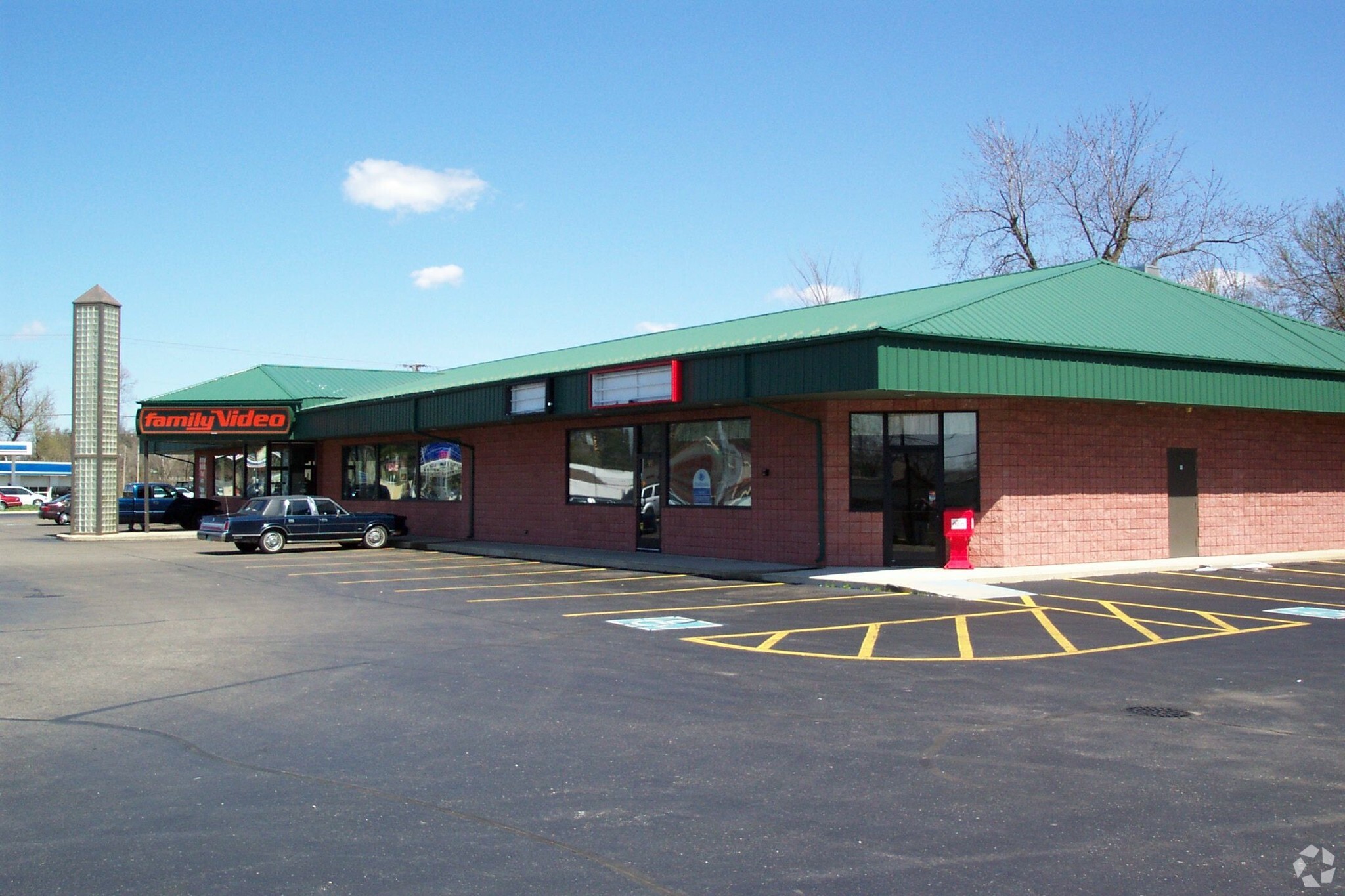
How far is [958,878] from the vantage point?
5.16 meters

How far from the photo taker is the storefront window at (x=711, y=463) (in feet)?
74.8

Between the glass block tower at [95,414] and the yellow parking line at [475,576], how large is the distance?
21.3 metres

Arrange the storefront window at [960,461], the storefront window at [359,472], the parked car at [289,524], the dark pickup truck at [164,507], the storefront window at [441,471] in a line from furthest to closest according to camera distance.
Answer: the dark pickup truck at [164,507] < the storefront window at [359,472] < the storefront window at [441,471] < the parked car at [289,524] < the storefront window at [960,461]

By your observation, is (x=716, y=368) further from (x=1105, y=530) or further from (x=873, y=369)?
(x=1105, y=530)

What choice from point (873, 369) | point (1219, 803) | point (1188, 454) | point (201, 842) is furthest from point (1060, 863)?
point (1188, 454)

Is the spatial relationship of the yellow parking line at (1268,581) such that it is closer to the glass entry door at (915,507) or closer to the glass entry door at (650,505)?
the glass entry door at (915,507)

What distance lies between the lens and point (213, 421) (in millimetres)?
38125

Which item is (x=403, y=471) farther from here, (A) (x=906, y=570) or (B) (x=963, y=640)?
(B) (x=963, y=640)

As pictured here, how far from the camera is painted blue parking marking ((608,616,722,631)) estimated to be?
44.4 ft

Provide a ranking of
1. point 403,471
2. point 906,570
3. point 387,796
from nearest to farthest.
Answer: point 387,796 → point 906,570 → point 403,471

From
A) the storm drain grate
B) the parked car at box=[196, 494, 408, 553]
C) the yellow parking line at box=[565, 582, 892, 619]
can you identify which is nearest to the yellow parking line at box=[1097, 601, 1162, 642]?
the yellow parking line at box=[565, 582, 892, 619]

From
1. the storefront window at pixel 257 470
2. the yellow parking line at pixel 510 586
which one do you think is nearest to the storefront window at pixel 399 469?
the storefront window at pixel 257 470

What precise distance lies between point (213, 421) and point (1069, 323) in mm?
28406

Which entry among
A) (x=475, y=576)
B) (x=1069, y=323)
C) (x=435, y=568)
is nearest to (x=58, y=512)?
(x=435, y=568)
